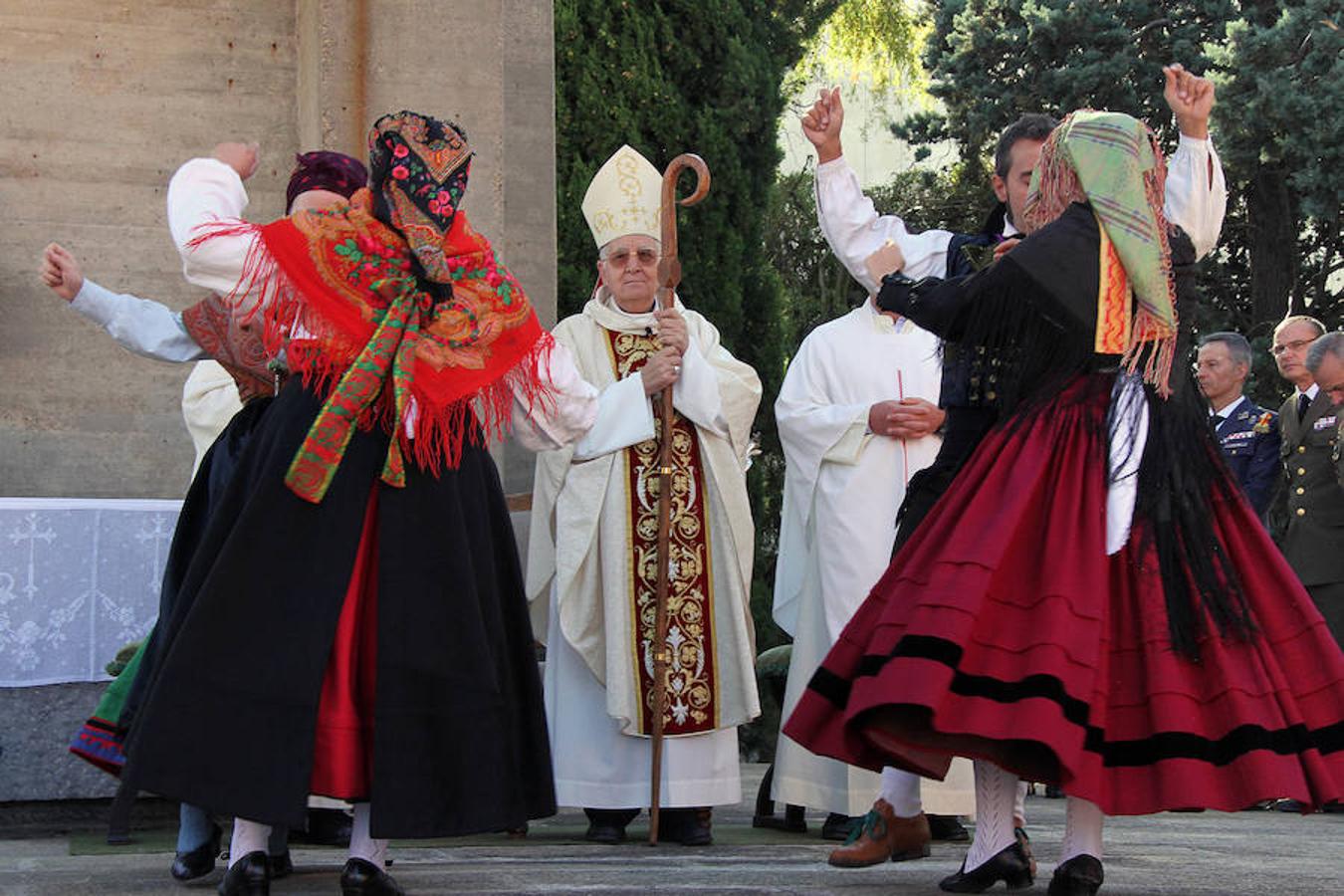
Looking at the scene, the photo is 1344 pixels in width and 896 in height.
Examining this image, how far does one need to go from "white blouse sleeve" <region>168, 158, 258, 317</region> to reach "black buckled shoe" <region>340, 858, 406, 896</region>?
51.4 inches

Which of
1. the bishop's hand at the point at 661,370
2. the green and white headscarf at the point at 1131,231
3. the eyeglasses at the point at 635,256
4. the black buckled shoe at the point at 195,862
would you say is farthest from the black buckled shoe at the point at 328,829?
the green and white headscarf at the point at 1131,231

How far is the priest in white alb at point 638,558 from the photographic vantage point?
6.54 meters

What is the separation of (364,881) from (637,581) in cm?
252

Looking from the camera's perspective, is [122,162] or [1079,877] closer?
[1079,877]

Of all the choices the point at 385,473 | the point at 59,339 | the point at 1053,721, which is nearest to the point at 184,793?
the point at 385,473

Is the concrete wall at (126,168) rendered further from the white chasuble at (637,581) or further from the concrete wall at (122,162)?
the white chasuble at (637,581)

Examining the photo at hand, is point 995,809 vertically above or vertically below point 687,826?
above

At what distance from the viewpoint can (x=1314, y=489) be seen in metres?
9.28

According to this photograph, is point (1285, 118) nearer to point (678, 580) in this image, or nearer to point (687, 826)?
point (678, 580)

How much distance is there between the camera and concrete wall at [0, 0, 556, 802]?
27.4 feet

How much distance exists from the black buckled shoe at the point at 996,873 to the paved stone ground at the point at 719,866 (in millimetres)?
92

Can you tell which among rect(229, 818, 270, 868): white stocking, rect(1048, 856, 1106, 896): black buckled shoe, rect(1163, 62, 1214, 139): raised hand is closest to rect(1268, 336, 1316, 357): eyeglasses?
rect(1163, 62, 1214, 139): raised hand

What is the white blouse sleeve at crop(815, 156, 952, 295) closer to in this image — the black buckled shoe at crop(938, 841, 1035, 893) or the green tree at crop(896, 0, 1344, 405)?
the black buckled shoe at crop(938, 841, 1035, 893)

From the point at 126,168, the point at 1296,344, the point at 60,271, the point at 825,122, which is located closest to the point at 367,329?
the point at 60,271
